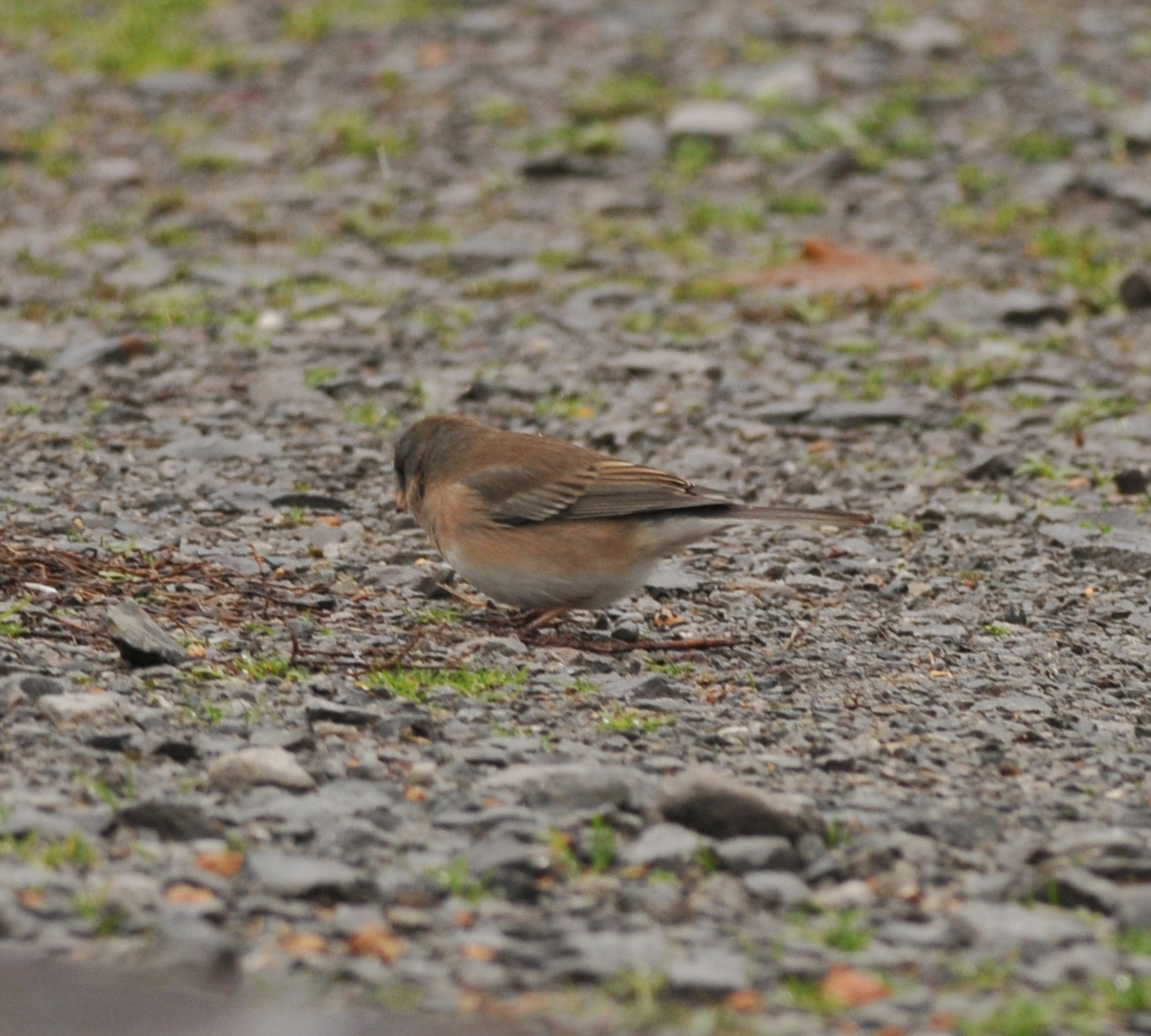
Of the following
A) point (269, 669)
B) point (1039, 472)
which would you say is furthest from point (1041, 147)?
point (269, 669)

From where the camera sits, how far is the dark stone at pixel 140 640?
216 inches

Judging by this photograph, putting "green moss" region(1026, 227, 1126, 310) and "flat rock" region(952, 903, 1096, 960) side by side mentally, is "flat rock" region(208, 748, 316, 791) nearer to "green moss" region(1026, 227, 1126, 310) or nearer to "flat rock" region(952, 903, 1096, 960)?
"flat rock" region(952, 903, 1096, 960)

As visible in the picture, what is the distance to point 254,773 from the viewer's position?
4.63 metres

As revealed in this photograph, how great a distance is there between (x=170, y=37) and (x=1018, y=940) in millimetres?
12242

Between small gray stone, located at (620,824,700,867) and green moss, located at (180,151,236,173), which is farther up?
green moss, located at (180,151,236,173)

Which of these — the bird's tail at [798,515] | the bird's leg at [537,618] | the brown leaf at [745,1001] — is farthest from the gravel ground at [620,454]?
the bird's tail at [798,515]

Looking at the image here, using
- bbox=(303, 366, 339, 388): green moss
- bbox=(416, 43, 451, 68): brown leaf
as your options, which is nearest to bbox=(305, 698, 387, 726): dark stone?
bbox=(303, 366, 339, 388): green moss

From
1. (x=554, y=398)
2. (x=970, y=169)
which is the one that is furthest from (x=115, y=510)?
(x=970, y=169)

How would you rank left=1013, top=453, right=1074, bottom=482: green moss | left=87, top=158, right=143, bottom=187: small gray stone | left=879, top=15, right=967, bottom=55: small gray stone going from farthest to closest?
left=879, top=15, right=967, bottom=55: small gray stone → left=87, top=158, right=143, bottom=187: small gray stone → left=1013, top=453, right=1074, bottom=482: green moss

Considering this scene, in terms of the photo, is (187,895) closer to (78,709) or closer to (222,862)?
(222,862)

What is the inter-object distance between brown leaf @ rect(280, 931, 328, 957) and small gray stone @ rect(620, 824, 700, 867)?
0.75 m

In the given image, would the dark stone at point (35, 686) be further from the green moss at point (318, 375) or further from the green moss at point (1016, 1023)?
the green moss at point (318, 375)

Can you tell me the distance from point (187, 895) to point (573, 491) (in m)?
2.82

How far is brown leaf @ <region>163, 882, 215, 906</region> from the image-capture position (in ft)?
13.0
